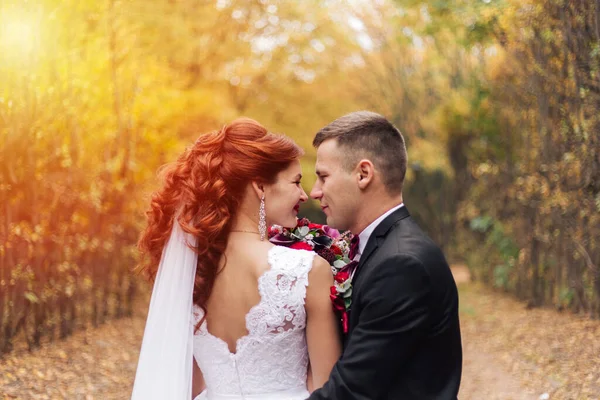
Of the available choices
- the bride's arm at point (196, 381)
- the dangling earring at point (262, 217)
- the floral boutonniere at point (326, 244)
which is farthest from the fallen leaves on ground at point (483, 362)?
the dangling earring at point (262, 217)

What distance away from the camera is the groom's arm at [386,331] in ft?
7.02

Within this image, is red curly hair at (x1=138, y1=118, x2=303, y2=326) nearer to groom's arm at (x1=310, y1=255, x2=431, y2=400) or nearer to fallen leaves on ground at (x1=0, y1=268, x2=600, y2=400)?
groom's arm at (x1=310, y1=255, x2=431, y2=400)

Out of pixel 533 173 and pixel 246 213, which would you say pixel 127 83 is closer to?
pixel 533 173

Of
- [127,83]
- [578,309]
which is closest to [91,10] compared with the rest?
[127,83]

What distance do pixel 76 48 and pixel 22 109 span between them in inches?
63.4

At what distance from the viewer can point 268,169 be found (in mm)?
2697

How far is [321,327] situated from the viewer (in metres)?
2.59

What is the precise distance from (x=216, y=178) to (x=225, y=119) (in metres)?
10.4

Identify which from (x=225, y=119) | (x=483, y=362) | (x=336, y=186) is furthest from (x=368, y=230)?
(x=225, y=119)

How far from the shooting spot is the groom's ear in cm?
242

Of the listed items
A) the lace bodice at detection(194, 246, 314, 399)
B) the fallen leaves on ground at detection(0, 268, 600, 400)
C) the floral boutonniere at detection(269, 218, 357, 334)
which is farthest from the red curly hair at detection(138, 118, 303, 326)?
the fallen leaves on ground at detection(0, 268, 600, 400)

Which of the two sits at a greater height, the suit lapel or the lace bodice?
the suit lapel

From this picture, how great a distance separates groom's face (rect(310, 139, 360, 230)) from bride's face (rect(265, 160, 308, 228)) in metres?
0.25

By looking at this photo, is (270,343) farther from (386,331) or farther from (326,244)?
(386,331)
